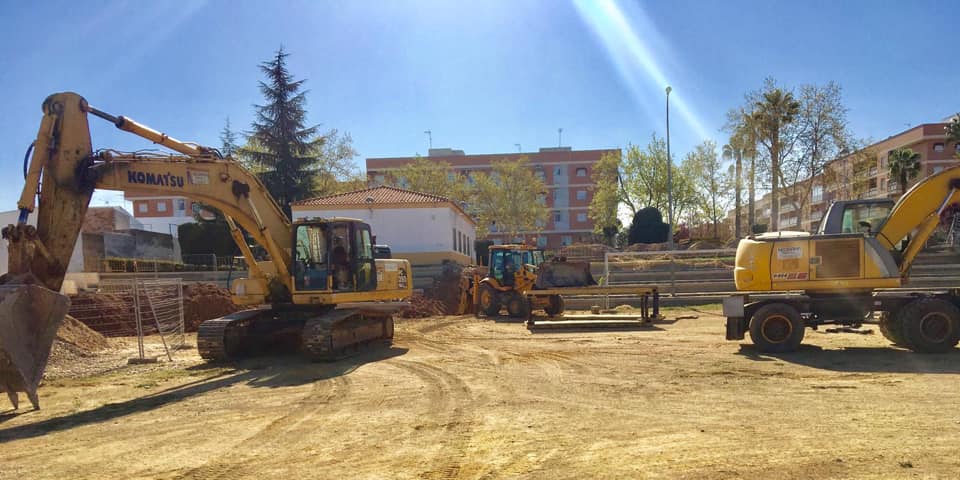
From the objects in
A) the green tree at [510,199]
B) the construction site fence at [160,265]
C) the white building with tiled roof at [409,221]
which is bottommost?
the construction site fence at [160,265]

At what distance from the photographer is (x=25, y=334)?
752cm

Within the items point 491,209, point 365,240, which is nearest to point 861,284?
point 365,240

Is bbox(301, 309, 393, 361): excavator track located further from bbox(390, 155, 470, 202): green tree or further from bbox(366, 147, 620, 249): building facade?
bbox(366, 147, 620, 249): building facade

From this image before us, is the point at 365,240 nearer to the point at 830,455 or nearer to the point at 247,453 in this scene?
the point at 247,453

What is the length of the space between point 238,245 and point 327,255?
1684 mm

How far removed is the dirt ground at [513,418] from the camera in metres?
5.20

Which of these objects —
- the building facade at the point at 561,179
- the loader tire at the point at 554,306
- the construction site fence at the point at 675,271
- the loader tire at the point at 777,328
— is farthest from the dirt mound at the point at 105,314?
the building facade at the point at 561,179

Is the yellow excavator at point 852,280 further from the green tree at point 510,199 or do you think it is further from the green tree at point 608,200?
the green tree at point 510,199

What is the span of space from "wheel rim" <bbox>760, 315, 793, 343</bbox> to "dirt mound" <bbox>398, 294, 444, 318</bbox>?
13.0m

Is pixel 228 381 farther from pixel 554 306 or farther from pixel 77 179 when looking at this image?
pixel 554 306

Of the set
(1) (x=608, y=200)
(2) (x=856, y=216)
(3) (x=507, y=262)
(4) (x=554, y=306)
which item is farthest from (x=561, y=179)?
(2) (x=856, y=216)

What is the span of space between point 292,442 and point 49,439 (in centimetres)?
270

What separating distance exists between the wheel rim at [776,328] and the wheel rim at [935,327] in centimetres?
206

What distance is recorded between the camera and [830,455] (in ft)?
17.0
